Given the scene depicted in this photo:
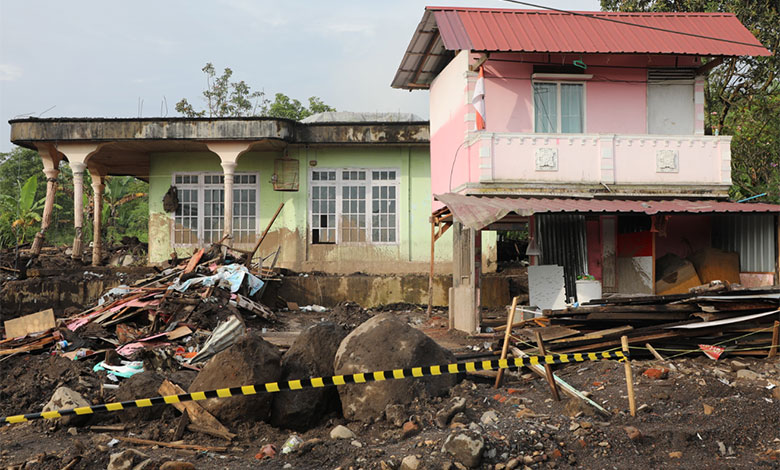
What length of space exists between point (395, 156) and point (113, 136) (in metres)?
7.39

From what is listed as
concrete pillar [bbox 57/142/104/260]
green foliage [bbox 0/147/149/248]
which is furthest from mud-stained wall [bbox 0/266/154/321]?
green foliage [bbox 0/147/149/248]

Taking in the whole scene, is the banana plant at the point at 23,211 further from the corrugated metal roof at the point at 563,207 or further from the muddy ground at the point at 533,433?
the corrugated metal roof at the point at 563,207

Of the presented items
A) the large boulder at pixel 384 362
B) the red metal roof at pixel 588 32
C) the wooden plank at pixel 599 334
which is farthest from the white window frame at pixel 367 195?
the large boulder at pixel 384 362

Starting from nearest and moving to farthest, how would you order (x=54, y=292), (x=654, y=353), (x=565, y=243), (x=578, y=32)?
(x=654, y=353), (x=578, y=32), (x=565, y=243), (x=54, y=292)

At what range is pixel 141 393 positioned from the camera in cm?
676

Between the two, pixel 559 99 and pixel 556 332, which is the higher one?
pixel 559 99

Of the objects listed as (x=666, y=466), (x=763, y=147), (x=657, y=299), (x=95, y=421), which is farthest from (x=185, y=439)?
(x=763, y=147)

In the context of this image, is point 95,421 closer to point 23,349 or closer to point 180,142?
point 23,349

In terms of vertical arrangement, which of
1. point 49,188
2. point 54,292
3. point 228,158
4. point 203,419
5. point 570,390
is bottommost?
point 203,419

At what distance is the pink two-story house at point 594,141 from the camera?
1288cm

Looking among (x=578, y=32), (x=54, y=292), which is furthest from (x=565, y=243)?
(x=54, y=292)

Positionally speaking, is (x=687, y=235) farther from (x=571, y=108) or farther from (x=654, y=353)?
(x=654, y=353)

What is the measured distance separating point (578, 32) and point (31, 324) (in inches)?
497

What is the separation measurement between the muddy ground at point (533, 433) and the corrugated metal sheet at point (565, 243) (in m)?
6.12
